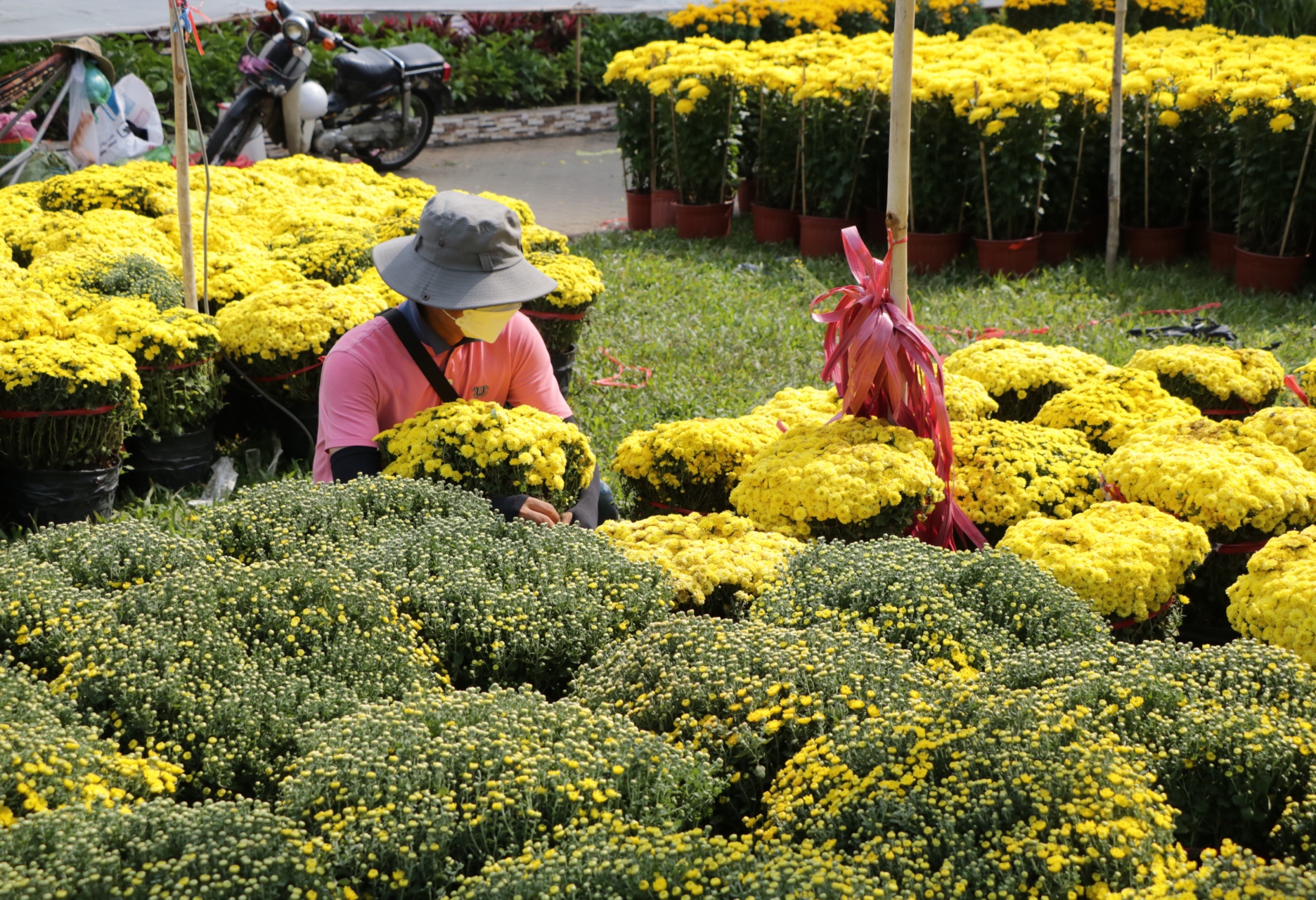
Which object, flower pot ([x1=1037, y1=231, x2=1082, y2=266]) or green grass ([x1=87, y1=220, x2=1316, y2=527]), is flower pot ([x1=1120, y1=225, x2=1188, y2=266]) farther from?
flower pot ([x1=1037, y1=231, x2=1082, y2=266])

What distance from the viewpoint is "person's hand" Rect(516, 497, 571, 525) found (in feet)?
12.0

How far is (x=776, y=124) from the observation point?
33.1ft

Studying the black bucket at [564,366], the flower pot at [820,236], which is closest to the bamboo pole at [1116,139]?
the flower pot at [820,236]

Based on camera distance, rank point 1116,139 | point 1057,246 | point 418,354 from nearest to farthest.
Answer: point 418,354 → point 1116,139 → point 1057,246

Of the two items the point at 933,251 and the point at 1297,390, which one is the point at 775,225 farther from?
the point at 1297,390

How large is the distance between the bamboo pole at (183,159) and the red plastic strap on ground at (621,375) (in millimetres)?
2272

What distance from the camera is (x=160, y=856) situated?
2.20 m

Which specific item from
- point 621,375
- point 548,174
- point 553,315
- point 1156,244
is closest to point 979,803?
point 553,315

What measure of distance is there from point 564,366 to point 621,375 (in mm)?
554

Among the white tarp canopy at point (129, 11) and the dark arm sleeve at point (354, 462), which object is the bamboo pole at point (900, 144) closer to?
the dark arm sleeve at point (354, 462)

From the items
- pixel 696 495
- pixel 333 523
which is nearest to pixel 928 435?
pixel 696 495

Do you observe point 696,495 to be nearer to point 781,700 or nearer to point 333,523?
point 333,523

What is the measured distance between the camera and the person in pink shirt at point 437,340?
3.85 metres

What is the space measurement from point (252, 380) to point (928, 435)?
10.4 feet
